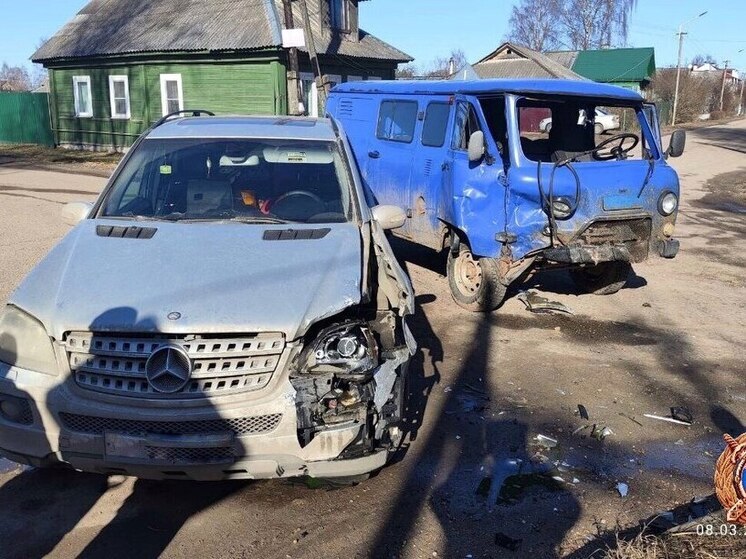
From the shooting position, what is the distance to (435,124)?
7559 mm

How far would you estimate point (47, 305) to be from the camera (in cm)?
328

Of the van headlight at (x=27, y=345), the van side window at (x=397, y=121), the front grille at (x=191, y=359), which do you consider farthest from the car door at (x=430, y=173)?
the van headlight at (x=27, y=345)

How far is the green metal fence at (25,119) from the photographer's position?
26297mm

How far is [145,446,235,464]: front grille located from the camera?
3.06 metres

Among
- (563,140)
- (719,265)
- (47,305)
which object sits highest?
(563,140)

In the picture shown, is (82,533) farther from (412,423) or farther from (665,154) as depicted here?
(665,154)

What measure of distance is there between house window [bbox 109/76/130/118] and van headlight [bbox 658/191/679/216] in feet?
67.4

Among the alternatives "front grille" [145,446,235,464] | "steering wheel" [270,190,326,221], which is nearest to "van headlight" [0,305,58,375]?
"front grille" [145,446,235,464]

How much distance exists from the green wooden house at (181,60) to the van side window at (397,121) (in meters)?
11.6

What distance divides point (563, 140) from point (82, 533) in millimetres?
6404

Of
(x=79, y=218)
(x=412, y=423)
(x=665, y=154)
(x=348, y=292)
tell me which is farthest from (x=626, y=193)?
(x=79, y=218)

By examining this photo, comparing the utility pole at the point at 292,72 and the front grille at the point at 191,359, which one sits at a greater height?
the utility pole at the point at 292,72

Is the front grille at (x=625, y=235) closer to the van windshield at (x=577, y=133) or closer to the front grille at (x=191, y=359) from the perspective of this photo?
the van windshield at (x=577, y=133)

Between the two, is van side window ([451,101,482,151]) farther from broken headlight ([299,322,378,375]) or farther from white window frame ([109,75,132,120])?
white window frame ([109,75,132,120])
